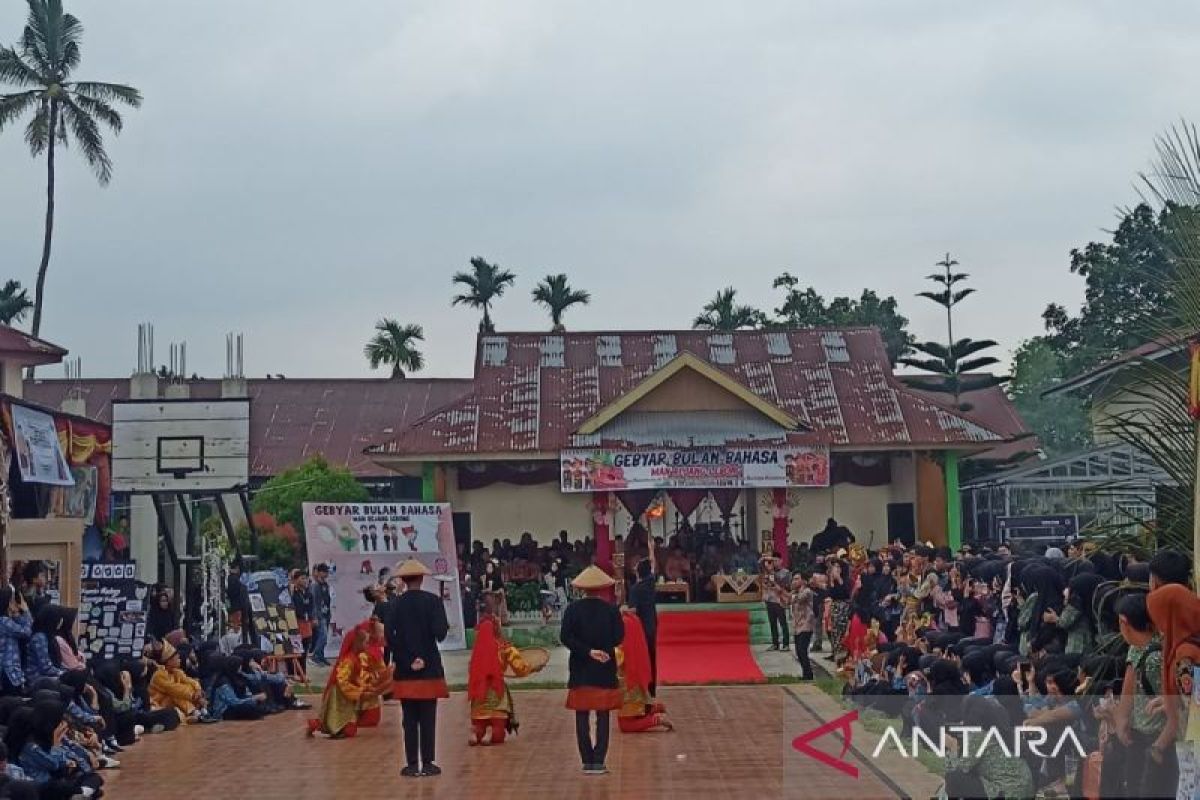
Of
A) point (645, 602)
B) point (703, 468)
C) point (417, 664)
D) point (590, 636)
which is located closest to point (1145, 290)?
point (590, 636)

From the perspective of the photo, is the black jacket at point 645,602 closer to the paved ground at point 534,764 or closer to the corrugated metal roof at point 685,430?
the paved ground at point 534,764

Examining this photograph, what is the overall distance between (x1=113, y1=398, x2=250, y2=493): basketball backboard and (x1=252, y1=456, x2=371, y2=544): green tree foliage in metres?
11.2

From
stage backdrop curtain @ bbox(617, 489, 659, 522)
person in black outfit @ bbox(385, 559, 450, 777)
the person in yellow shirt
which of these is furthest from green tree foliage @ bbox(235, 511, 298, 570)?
person in black outfit @ bbox(385, 559, 450, 777)

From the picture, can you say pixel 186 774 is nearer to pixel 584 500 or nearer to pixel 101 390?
pixel 584 500

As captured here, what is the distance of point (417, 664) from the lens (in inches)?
447

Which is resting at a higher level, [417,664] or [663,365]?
[663,365]

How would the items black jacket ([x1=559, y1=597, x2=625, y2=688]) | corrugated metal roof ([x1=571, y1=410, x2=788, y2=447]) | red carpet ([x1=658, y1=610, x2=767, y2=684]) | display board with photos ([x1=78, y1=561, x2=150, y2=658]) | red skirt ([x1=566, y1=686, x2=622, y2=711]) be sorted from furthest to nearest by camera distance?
corrugated metal roof ([x1=571, y1=410, x2=788, y2=447]) < red carpet ([x1=658, y1=610, x2=767, y2=684]) < display board with photos ([x1=78, y1=561, x2=150, y2=658]) < black jacket ([x1=559, y1=597, x2=625, y2=688]) < red skirt ([x1=566, y1=686, x2=622, y2=711])

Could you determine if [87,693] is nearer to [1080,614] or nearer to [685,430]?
[1080,614]

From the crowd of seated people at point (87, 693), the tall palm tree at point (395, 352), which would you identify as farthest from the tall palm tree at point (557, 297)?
the crowd of seated people at point (87, 693)

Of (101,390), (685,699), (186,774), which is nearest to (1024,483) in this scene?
(685,699)

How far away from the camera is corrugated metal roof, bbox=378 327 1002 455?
A: 26.4 metres

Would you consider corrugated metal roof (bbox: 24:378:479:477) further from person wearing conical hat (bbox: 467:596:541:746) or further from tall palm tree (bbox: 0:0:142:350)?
person wearing conical hat (bbox: 467:596:541:746)

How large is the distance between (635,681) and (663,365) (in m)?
14.3

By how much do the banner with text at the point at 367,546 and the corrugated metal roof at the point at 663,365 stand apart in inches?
162
